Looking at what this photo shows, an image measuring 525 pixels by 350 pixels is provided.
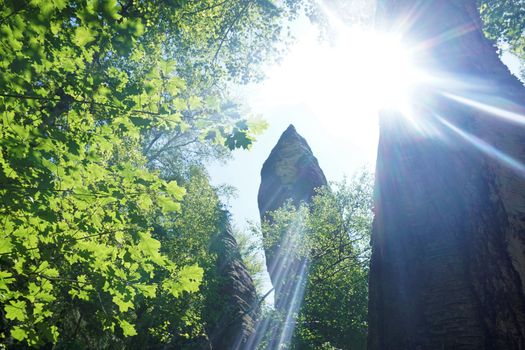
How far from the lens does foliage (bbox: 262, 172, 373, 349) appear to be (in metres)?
11.4

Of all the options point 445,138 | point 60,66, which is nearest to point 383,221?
point 445,138

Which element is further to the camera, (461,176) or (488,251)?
(461,176)

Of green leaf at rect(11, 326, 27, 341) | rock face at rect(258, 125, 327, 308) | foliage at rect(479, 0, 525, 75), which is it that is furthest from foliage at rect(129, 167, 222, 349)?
foliage at rect(479, 0, 525, 75)

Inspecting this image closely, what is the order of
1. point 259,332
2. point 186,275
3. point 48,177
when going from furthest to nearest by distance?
point 259,332
point 186,275
point 48,177

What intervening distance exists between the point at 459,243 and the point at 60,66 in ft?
11.7

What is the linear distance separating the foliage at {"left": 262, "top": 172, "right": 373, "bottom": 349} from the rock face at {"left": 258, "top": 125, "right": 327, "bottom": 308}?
472 centimetres

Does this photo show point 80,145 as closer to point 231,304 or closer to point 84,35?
point 84,35

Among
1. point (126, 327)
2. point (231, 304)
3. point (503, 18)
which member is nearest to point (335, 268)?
point (231, 304)

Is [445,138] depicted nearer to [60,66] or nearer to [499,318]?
[499,318]

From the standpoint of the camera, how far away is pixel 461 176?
6.22 feet

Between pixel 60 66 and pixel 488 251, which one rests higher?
pixel 60 66

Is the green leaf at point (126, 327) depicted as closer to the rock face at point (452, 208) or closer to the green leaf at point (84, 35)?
the rock face at point (452, 208)

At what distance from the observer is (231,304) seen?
49.9 feet

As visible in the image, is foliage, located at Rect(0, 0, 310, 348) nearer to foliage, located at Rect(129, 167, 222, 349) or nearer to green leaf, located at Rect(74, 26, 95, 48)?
green leaf, located at Rect(74, 26, 95, 48)
